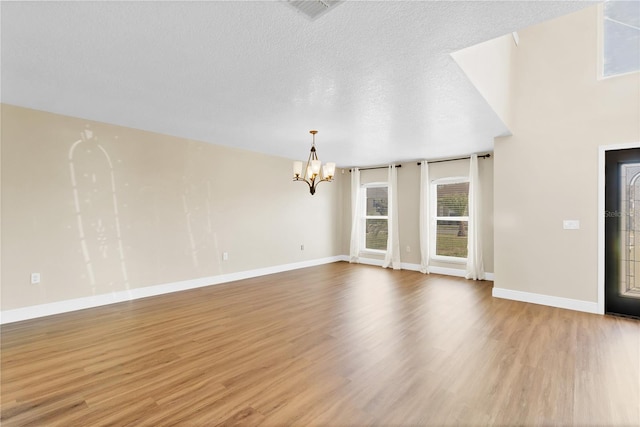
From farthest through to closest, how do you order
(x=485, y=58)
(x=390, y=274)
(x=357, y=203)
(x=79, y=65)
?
(x=357, y=203)
(x=390, y=274)
(x=485, y=58)
(x=79, y=65)

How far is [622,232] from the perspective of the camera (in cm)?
372

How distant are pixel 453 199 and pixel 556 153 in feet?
7.69

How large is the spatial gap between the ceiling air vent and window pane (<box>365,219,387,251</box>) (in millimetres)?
6189

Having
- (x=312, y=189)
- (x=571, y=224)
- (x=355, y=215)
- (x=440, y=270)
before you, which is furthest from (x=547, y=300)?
(x=355, y=215)

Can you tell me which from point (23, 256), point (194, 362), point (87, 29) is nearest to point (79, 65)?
point (87, 29)

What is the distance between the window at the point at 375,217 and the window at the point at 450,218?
1.33 meters

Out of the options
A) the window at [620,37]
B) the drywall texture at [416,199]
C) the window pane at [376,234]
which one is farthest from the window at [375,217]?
the window at [620,37]

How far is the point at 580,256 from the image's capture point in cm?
395

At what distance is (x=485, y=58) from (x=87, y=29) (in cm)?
364

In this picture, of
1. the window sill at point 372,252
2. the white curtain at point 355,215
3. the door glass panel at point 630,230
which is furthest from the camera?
the white curtain at point 355,215

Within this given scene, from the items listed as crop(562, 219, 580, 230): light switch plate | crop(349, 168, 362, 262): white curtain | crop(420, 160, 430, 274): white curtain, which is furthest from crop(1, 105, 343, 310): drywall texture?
crop(562, 219, 580, 230): light switch plate

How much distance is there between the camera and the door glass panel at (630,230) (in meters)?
3.65

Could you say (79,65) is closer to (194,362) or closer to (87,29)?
(87,29)

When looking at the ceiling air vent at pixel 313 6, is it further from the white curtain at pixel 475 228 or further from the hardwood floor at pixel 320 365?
the white curtain at pixel 475 228
